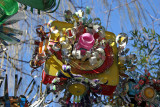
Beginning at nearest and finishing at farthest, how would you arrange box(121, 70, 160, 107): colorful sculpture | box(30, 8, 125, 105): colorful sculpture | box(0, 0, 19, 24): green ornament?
1. box(0, 0, 19, 24): green ornament
2. box(30, 8, 125, 105): colorful sculpture
3. box(121, 70, 160, 107): colorful sculpture

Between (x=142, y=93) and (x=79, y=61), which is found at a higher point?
(x=79, y=61)

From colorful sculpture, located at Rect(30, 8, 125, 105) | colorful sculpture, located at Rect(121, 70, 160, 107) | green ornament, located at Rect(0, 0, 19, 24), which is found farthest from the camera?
colorful sculpture, located at Rect(121, 70, 160, 107)

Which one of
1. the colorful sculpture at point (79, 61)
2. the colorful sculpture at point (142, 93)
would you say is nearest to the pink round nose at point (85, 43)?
the colorful sculpture at point (79, 61)

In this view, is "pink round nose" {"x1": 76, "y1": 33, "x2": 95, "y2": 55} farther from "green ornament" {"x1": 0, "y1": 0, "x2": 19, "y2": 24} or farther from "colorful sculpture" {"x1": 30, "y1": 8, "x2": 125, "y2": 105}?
"green ornament" {"x1": 0, "y1": 0, "x2": 19, "y2": 24}

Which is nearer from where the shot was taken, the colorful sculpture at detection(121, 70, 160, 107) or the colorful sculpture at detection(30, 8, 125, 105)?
the colorful sculpture at detection(30, 8, 125, 105)

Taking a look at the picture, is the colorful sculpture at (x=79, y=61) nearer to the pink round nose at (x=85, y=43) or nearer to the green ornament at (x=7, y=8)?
the pink round nose at (x=85, y=43)

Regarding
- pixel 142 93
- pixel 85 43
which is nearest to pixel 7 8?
pixel 85 43

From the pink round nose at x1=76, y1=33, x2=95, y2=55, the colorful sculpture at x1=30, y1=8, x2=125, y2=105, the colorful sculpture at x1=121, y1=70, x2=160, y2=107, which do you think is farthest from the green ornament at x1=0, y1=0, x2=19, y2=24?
the colorful sculpture at x1=121, y1=70, x2=160, y2=107

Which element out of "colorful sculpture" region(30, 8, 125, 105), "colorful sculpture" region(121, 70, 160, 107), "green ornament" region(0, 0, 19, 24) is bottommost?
"colorful sculpture" region(121, 70, 160, 107)

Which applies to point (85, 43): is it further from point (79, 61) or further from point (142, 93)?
point (142, 93)

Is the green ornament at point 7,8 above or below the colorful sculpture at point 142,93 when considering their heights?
above

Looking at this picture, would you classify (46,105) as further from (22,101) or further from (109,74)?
(109,74)

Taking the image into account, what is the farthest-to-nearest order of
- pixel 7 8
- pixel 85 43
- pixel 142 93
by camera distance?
pixel 142 93 < pixel 85 43 < pixel 7 8

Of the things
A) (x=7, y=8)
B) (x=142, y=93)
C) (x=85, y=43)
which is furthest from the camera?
(x=142, y=93)
